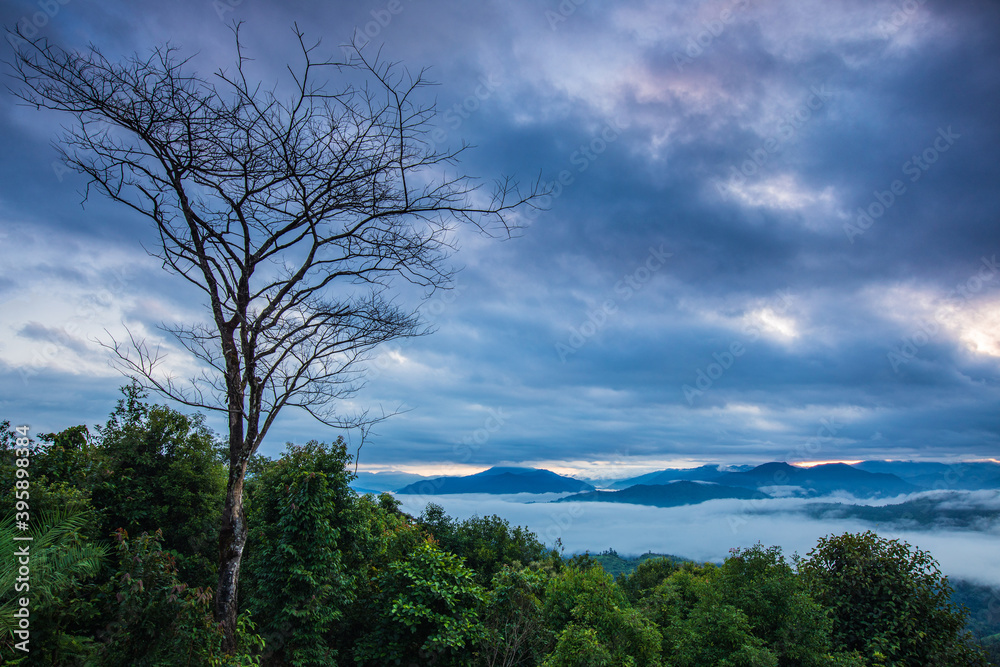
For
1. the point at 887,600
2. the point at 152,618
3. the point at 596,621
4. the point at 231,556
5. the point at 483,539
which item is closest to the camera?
the point at 152,618

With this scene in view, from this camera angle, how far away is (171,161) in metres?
6.69

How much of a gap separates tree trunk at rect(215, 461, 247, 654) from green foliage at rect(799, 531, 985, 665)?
14031 mm

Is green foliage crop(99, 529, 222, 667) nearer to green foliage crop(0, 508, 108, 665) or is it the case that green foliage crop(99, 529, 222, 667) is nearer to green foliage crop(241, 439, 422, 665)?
green foliage crop(0, 508, 108, 665)

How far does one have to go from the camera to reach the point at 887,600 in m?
12.8

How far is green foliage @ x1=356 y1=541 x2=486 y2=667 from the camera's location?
38.7 ft

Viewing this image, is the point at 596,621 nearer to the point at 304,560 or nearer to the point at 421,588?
the point at 421,588

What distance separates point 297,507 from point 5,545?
27.1 feet

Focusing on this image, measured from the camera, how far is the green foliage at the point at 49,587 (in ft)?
Answer: 16.1

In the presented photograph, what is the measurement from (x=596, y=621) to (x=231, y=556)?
7.57 m

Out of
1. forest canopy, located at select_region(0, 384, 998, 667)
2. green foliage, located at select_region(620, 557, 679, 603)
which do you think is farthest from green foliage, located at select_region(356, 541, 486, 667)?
green foliage, located at select_region(620, 557, 679, 603)

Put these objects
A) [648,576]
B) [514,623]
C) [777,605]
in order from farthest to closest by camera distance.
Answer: [648,576] < [514,623] < [777,605]

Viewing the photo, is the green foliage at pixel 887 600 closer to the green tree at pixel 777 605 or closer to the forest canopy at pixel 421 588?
the forest canopy at pixel 421 588

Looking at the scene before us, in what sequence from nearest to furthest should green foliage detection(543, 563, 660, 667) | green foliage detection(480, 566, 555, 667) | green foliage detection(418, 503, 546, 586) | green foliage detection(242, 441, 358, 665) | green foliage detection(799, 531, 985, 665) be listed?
1. green foliage detection(543, 563, 660, 667)
2. green foliage detection(480, 566, 555, 667)
3. green foliage detection(799, 531, 985, 665)
4. green foliage detection(242, 441, 358, 665)
5. green foliage detection(418, 503, 546, 586)

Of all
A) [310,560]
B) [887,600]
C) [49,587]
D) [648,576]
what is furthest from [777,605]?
[648,576]
